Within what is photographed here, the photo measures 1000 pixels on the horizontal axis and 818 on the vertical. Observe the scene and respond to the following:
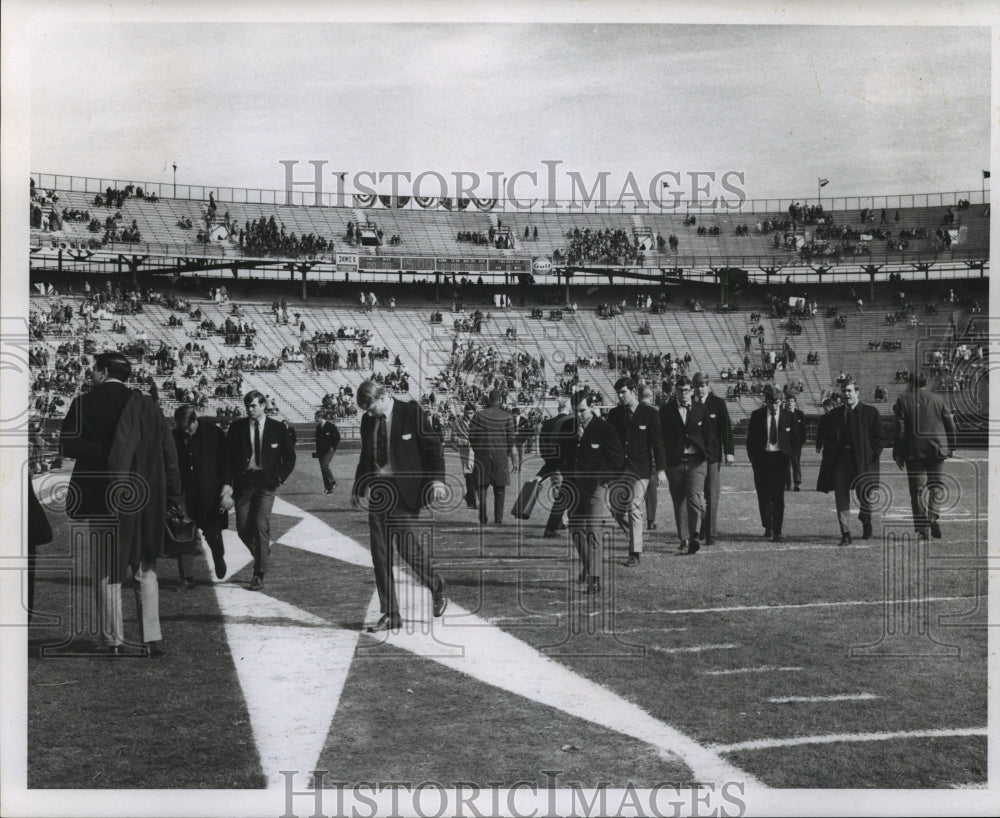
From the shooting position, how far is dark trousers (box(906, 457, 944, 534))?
359 inches

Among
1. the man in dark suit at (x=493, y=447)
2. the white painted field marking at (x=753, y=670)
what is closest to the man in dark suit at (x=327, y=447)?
the man in dark suit at (x=493, y=447)

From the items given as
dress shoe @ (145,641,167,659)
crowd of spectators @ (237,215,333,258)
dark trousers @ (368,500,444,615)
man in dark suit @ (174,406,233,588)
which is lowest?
dress shoe @ (145,641,167,659)

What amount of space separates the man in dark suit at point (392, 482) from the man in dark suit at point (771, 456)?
467cm

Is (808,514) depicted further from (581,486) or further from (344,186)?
(344,186)

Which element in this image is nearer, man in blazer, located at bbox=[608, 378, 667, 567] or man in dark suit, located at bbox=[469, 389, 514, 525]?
man in blazer, located at bbox=[608, 378, 667, 567]

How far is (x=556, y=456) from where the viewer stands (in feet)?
35.0

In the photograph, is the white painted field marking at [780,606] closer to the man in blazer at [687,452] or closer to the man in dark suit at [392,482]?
the man in dark suit at [392,482]

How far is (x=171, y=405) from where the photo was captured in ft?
56.2

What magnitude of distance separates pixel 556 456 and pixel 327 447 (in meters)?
5.14

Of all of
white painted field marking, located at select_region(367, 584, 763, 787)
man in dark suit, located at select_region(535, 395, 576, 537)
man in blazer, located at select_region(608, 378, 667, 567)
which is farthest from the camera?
man in dark suit, located at select_region(535, 395, 576, 537)

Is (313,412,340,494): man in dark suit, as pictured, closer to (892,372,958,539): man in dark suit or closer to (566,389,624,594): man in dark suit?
(566,389,624,594): man in dark suit

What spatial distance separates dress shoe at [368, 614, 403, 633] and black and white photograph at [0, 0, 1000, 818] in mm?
18

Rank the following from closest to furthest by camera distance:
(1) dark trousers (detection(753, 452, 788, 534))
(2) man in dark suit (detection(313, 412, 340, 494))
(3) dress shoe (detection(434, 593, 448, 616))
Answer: (3) dress shoe (detection(434, 593, 448, 616))
(1) dark trousers (detection(753, 452, 788, 534))
(2) man in dark suit (detection(313, 412, 340, 494))

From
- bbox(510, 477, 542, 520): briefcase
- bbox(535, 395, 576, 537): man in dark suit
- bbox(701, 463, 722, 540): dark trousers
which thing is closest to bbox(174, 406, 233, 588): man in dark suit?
bbox(510, 477, 542, 520): briefcase
